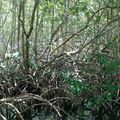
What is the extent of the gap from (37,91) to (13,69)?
0.70 m

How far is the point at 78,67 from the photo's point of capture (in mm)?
6914

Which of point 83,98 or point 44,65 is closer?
point 83,98

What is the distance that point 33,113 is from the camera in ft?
23.3

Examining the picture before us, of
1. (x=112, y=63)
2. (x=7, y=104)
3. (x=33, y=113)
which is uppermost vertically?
(x=112, y=63)

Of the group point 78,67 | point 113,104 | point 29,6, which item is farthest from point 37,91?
point 29,6

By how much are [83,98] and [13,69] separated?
1680 mm

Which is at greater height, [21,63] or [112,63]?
[112,63]

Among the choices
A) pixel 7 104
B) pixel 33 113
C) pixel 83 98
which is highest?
pixel 7 104

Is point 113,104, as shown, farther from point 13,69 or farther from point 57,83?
point 13,69

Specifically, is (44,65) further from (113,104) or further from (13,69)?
(113,104)

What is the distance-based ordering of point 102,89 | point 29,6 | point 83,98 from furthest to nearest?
point 29,6
point 83,98
point 102,89

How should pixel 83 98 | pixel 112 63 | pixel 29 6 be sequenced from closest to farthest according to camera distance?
pixel 112 63
pixel 83 98
pixel 29 6

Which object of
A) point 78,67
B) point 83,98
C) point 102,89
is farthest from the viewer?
point 78,67

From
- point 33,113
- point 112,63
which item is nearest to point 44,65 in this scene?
point 33,113
